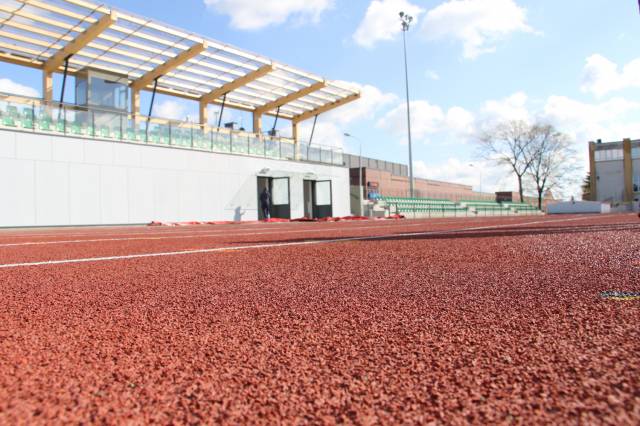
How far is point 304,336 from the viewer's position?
6.08ft

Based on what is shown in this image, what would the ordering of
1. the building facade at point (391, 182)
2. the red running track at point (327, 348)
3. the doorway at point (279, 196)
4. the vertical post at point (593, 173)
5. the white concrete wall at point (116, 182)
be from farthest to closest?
the vertical post at point (593, 173) < the building facade at point (391, 182) < the doorway at point (279, 196) < the white concrete wall at point (116, 182) < the red running track at point (327, 348)

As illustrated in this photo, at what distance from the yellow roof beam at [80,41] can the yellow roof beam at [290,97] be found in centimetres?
1385

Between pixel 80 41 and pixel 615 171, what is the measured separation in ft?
219

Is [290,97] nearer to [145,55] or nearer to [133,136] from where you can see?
[145,55]

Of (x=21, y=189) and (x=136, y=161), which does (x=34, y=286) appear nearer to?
(x=21, y=189)

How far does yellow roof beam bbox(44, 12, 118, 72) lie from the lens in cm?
1947

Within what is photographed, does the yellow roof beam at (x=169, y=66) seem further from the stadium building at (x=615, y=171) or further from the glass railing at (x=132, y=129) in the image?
the stadium building at (x=615, y=171)

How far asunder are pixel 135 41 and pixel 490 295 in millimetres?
23056

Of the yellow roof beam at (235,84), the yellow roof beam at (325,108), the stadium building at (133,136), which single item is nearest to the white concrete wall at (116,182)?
the stadium building at (133,136)

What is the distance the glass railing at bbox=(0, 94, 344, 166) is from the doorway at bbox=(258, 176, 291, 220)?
4.66ft

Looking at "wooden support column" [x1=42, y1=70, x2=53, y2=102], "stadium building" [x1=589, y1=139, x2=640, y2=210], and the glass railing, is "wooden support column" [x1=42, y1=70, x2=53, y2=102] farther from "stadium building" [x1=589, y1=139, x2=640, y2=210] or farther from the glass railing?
"stadium building" [x1=589, y1=139, x2=640, y2=210]

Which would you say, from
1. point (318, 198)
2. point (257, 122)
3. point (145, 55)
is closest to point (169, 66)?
point (145, 55)

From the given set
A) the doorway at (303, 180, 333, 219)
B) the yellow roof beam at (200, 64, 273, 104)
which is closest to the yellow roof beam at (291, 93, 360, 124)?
the doorway at (303, 180, 333, 219)

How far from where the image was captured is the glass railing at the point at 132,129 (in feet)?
57.1
